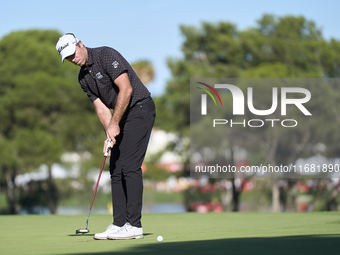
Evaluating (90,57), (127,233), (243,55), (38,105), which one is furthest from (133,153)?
(243,55)

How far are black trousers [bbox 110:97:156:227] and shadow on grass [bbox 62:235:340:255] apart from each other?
2.69 ft

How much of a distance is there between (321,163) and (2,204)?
81.9 ft

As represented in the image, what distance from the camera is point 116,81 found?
5.43 m

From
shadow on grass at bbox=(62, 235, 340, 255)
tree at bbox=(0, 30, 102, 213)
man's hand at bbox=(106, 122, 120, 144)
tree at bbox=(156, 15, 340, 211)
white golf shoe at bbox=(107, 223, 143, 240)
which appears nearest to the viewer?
shadow on grass at bbox=(62, 235, 340, 255)

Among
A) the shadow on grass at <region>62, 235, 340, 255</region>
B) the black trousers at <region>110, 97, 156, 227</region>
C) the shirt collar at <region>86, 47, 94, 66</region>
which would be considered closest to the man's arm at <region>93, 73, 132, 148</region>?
the black trousers at <region>110, 97, 156, 227</region>

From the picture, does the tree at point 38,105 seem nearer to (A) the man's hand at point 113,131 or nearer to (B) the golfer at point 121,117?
(B) the golfer at point 121,117

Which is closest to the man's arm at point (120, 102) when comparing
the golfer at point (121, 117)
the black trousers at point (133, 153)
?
the golfer at point (121, 117)

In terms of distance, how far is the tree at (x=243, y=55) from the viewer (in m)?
32.8

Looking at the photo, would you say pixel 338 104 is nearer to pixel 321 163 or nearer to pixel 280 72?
pixel 321 163

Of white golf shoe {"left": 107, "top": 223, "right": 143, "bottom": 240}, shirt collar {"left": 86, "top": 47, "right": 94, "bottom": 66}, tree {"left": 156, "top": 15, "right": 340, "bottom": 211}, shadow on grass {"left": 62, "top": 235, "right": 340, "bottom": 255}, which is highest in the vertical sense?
tree {"left": 156, "top": 15, "right": 340, "bottom": 211}

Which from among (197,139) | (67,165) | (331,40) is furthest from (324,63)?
(67,165)

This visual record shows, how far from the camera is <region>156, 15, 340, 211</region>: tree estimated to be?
32.8m

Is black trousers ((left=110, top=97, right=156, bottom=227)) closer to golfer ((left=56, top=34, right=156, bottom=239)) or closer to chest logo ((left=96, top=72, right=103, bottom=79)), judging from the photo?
golfer ((left=56, top=34, right=156, bottom=239))

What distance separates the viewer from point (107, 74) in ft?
18.3
